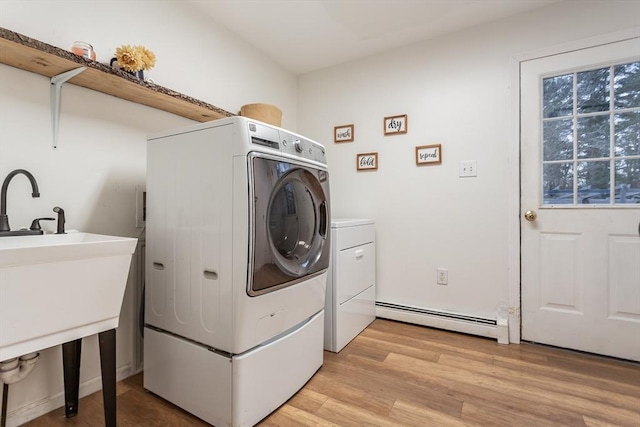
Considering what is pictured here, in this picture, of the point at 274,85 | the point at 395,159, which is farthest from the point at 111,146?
the point at 395,159

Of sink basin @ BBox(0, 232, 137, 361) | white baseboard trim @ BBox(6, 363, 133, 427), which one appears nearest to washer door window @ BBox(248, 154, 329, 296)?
sink basin @ BBox(0, 232, 137, 361)

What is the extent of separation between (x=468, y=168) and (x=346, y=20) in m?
1.35

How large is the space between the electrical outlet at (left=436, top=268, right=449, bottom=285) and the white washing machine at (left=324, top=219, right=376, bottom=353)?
48 cm

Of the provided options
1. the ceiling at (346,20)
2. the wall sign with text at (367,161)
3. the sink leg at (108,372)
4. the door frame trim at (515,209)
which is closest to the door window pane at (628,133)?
the door frame trim at (515,209)

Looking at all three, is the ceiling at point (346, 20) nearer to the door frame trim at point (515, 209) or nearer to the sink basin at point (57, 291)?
the door frame trim at point (515, 209)

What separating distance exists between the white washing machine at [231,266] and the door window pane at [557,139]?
5.20ft

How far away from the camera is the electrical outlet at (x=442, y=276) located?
2293 mm

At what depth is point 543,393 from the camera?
1476 mm

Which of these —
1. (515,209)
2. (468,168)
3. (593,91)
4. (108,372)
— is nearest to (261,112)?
(468,168)

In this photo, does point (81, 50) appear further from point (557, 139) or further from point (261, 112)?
point (557, 139)

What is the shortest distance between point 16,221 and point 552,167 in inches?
113

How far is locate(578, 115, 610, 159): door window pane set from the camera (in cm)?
186

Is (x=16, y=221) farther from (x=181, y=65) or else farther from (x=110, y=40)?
(x=181, y=65)

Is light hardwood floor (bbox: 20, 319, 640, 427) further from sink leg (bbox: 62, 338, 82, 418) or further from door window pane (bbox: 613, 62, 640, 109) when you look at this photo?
door window pane (bbox: 613, 62, 640, 109)
